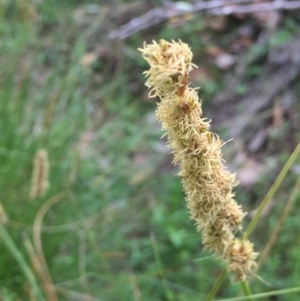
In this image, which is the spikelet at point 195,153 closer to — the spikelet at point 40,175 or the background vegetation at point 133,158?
the background vegetation at point 133,158

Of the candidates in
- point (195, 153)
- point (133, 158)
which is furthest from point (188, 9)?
point (195, 153)

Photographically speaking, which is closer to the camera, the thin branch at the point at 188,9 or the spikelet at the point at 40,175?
the spikelet at the point at 40,175

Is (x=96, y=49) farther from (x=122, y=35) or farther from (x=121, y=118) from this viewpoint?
(x=121, y=118)

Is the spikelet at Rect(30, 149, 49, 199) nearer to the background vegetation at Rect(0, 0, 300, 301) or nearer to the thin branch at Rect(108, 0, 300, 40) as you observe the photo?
the background vegetation at Rect(0, 0, 300, 301)

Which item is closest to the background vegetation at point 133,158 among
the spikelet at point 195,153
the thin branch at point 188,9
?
the thin branch at point 188,9

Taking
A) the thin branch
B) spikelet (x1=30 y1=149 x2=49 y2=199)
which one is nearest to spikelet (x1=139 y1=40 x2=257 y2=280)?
spikelet (x1=30 y1=149 x2=49 y2=199)

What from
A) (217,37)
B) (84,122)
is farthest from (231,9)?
(84,122)
